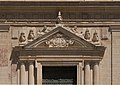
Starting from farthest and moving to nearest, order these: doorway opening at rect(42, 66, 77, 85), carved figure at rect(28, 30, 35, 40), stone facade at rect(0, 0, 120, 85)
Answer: doorway opening at rect(42, 66, 77, 85) → carved figure at rect(28, 30, 35, 40) → stone facade at rect(0, 0, 120, 85)

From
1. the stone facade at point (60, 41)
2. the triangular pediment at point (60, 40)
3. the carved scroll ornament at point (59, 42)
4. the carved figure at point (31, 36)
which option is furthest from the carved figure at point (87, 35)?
the carved figure at point (31, 36)

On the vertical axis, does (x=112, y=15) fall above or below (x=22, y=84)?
above

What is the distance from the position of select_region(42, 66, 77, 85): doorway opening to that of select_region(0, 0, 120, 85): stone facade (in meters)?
0.06

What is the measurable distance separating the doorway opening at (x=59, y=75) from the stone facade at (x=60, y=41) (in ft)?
0.20

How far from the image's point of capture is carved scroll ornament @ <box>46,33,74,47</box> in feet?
100

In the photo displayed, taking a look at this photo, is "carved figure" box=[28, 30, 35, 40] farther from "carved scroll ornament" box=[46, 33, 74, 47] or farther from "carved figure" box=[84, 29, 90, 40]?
"carved figure" box=[84, 29, 90, 40]

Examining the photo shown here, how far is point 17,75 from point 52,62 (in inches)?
47.3

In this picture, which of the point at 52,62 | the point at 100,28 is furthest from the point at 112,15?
the point at 52,62

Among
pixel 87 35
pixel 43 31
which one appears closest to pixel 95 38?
pixel 87 35

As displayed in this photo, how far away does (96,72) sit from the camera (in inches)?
1195

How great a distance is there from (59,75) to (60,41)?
1139mm

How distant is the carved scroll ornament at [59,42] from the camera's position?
3050cm

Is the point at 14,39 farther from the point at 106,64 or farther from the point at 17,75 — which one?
the point at 106,64

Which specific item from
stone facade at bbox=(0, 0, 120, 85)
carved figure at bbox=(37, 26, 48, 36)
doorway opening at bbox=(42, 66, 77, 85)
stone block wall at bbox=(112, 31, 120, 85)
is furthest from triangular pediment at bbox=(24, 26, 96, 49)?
stone block wall at bbox=(112, 31, 120, 85)
